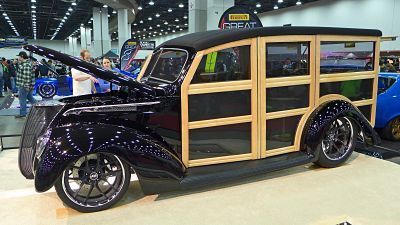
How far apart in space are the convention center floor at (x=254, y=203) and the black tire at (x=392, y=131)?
1676 mm

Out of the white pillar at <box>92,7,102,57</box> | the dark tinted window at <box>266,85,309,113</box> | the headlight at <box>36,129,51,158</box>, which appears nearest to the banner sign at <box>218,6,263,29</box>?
the dark tinted window at <box>266,85,309,113</box>

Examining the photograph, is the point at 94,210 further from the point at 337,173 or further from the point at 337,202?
the point at 337,173

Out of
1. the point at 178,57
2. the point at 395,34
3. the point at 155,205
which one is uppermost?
the point at 395,34

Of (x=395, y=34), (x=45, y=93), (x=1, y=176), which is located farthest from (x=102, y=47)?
(x=1, y=176)

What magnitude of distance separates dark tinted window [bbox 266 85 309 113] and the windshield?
0.97m

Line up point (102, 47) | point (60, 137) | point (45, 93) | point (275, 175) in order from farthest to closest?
point (102, 47), point (45, 93), point (275, 175), point (60, 137)

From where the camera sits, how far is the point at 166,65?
150 inches

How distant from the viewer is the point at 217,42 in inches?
128

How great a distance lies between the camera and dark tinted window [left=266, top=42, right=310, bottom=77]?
3504 mm

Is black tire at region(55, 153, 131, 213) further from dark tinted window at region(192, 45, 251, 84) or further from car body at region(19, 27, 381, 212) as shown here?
dark tinted window at region(192, 45, 251, 84)

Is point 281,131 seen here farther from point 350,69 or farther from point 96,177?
point 96,177

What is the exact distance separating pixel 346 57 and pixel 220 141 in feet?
6.63

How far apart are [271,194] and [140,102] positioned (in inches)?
61.4

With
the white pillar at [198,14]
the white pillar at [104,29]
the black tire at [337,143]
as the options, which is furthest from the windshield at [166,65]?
the white pillar at [104,29]
